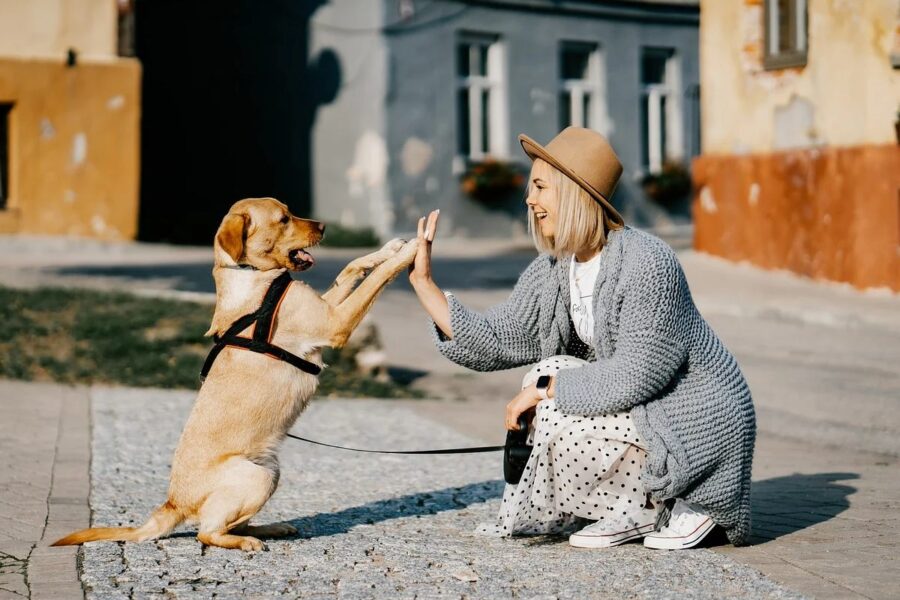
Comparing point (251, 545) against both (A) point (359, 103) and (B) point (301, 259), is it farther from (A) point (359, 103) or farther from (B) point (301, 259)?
(A) point (359, 103)

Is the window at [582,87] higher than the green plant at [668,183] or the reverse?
higher

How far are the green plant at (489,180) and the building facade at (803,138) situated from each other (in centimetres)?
702

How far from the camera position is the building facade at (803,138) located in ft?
43.2

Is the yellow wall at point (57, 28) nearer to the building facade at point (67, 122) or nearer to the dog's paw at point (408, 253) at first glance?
the building facade at point (67, 122)

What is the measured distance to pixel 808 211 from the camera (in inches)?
562

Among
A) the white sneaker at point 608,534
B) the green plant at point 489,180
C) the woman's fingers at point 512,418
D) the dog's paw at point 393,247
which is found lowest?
the white sneaker at point 608,534

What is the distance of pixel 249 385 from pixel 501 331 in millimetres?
1049

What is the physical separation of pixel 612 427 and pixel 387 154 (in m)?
18.1

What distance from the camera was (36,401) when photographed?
8.69 m

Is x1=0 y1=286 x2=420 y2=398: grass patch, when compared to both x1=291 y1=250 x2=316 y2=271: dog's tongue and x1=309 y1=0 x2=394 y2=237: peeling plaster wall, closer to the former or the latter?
x1=291 y1=250 x2=316 y2=271: dog's tongue

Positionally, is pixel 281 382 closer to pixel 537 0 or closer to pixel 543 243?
pixel 543 243

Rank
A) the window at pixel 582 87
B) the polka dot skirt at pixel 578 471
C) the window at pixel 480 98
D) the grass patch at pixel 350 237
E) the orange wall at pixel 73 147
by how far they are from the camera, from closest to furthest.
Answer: the polka dot skirt at pixel 578 471
the orange wall at pixel 73 147
the grass patch at pixel 350 237
the window at pixel 480 98
the window at pixel 582 87

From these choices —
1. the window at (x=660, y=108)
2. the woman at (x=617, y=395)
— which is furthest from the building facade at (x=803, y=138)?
the window at (x=660, y=108)

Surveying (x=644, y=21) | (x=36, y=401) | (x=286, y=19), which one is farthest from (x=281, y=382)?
(x=644, y=21)
